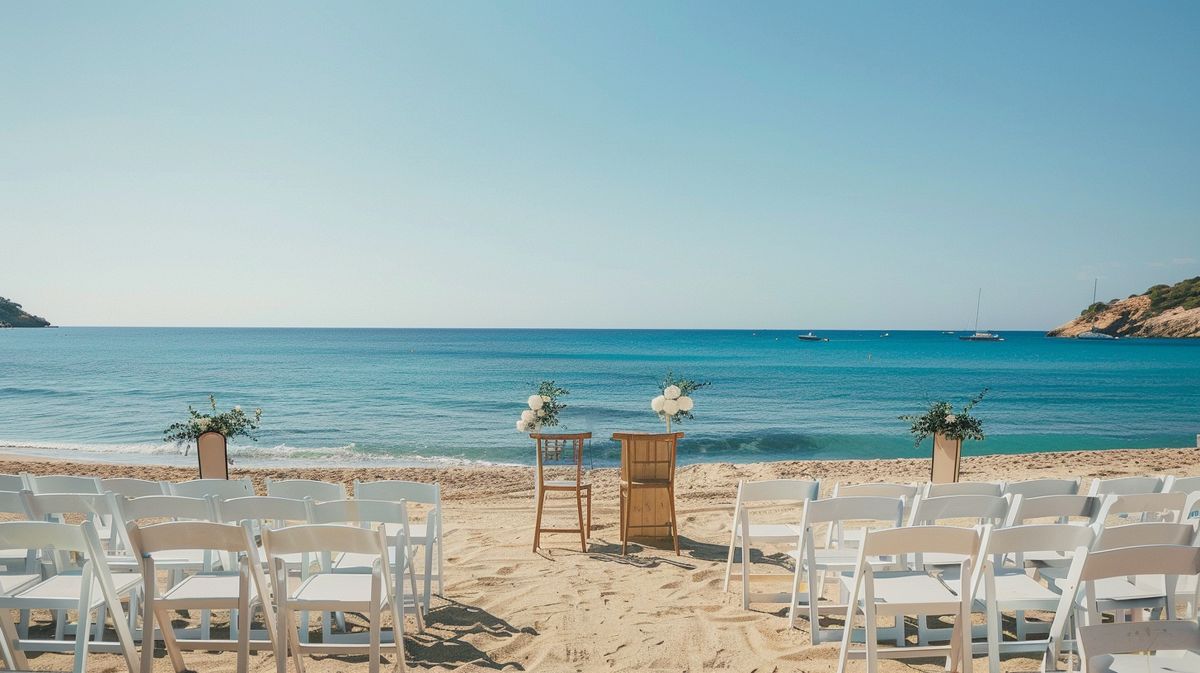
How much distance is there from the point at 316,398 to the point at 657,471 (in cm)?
2259

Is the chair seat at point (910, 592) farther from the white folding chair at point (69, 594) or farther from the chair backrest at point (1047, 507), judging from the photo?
the white folding chair at point (69, 594)

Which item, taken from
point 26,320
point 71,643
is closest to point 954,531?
point 71,643

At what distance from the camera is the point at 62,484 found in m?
4.91

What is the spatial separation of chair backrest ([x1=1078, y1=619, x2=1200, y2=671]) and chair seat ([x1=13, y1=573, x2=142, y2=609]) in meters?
4.25

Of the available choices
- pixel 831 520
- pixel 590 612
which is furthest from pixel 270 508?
pixel 831 520

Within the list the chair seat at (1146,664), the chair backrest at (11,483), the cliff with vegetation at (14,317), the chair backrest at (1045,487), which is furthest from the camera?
the cliff with vegetation at (14,317)

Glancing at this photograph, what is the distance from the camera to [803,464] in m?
12.6

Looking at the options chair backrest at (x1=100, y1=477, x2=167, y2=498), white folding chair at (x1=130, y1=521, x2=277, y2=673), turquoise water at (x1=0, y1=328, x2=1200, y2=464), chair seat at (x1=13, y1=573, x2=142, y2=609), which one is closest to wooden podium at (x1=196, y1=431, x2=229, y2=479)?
chair backrest at (x1=100, y1=477, x2=167, y2=498)

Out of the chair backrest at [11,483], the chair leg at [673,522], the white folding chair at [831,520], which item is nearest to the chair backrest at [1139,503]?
the white folding chair at [831,520]

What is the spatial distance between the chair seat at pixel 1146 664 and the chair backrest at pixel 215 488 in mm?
4795

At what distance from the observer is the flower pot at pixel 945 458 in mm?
7734

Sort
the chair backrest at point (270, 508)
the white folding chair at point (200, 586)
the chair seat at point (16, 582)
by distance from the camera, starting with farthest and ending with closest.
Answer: the chair backrest at point (270, 508) < the chair seat at point (16, 582) < the white folding chair at point (200, 586)

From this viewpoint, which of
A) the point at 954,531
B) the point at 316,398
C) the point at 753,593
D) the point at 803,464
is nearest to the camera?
the point at 954,531

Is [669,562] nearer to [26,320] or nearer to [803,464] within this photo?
[803,464]
